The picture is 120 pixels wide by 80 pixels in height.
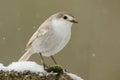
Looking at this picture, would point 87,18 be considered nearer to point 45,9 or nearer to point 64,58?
point 45,9

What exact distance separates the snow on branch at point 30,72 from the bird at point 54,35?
0.44m

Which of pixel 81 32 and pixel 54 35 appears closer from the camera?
pixel 54 35

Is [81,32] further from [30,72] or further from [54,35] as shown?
[30,72]

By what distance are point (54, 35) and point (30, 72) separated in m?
0.65

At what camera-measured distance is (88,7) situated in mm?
9586

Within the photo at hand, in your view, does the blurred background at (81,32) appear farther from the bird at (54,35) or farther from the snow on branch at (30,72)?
the snow on branch at (30,72)

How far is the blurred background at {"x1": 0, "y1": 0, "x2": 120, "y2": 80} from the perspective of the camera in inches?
330

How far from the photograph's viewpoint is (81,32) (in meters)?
9.28

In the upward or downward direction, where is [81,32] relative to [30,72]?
downward

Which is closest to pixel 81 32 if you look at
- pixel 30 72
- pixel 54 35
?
pixel 54 35

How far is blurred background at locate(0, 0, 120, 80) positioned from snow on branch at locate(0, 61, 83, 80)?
4170 millimetres

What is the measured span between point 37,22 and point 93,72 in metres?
0.95

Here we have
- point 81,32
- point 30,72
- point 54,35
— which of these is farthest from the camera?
point 81,32

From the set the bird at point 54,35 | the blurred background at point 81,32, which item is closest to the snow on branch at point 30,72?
the bird at point 54,35
